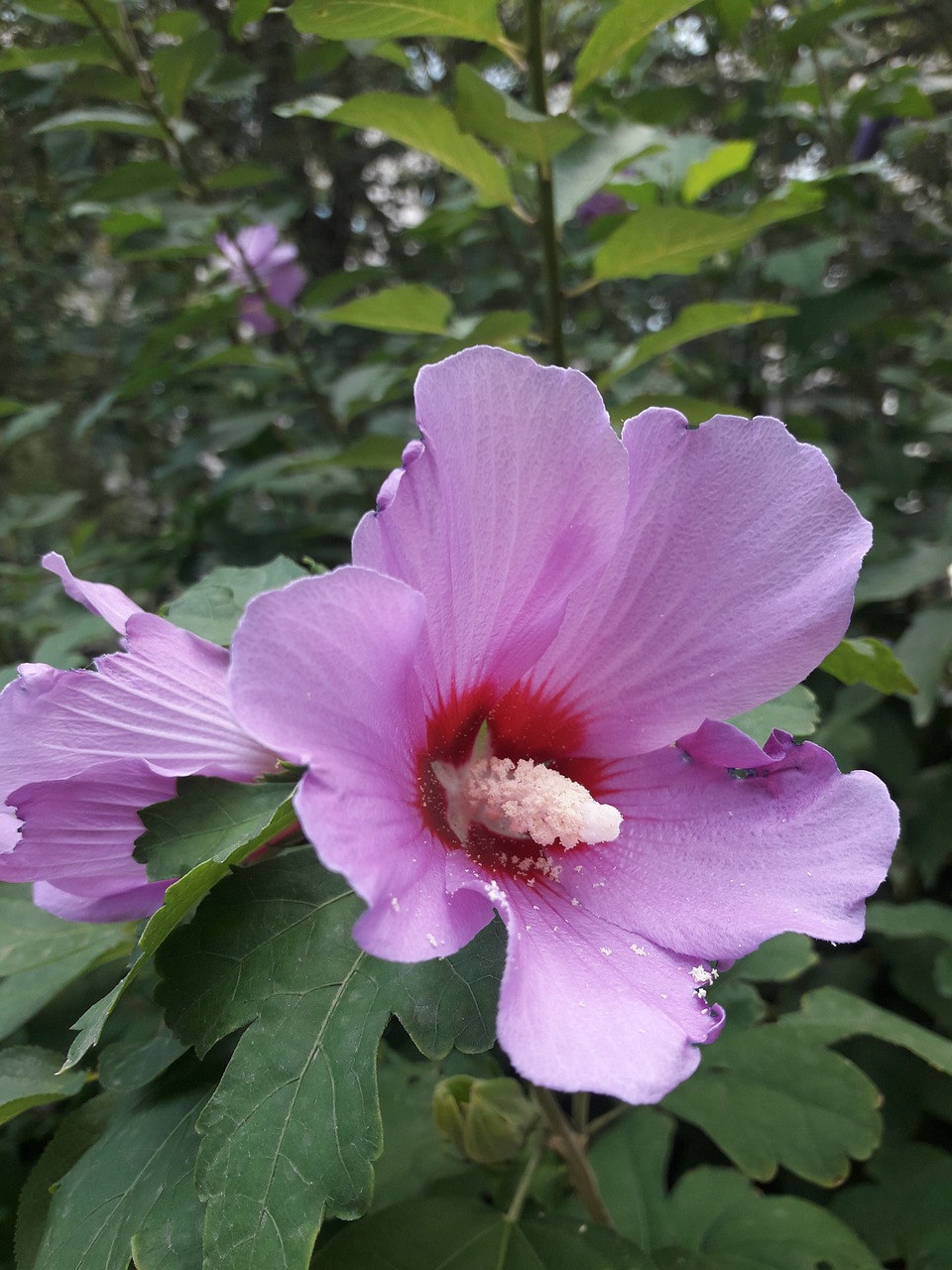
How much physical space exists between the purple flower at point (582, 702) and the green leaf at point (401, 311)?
710mm

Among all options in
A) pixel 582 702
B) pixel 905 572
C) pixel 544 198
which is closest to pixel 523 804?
pixel 582 702

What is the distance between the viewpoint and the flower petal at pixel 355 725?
0.43m

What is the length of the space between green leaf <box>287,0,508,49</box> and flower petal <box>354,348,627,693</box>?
543mm

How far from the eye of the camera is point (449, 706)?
616 mm

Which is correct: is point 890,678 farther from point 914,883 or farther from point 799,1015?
point 914,883

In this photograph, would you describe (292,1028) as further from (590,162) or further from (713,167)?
(713,167)

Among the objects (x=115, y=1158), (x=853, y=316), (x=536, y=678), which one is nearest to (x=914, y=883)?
(x=853, y=316)

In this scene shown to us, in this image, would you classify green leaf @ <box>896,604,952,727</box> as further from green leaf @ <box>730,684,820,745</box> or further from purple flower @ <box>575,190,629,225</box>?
purple flower @ <box>575,190,629,225</box>

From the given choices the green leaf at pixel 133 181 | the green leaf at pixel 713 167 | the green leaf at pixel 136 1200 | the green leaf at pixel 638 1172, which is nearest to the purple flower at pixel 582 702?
the green leaf at pixel 136 1200

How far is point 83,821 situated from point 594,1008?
0.33 m

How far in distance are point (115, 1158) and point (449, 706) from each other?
37 centimetres

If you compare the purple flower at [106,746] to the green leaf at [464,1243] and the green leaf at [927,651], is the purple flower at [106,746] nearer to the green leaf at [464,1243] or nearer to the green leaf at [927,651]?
the green leaf at [464,1243]

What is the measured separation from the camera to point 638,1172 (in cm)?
123

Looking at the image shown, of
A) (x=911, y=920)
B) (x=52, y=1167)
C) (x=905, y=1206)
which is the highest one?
(x=52, y=1167)
